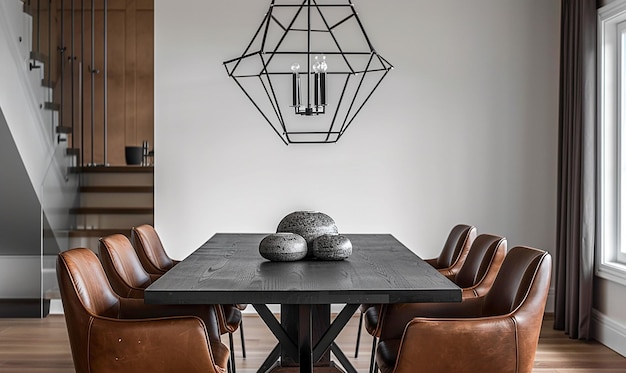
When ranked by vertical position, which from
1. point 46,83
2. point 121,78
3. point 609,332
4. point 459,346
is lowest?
point 609,332

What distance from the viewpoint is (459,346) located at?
2.38 m

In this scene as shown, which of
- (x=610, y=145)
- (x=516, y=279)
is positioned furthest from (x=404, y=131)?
(x=516, y=279)

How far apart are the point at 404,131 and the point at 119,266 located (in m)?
2.93

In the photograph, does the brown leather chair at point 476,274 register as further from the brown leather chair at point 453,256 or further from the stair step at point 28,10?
the stair step at point 28,10

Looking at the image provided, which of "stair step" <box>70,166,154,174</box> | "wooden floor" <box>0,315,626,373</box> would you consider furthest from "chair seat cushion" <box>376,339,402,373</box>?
"stair step" <box>70,166,154,174</box>

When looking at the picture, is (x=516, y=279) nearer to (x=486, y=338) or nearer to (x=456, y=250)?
(x=486, y=338)

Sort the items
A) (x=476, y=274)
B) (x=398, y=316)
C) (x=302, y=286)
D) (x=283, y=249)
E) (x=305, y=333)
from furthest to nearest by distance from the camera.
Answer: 1. (x=476, y=274)
2. (x=398, y=316)
3. (x=283, y=249)
4. (x=305, y=333)
5. (x=302, y=286)

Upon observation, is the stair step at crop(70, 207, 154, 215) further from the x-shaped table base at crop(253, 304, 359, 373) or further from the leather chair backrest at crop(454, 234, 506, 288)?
the x-shaped table base at crop(253, 304, 359, 373)

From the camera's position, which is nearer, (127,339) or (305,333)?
(127,339)

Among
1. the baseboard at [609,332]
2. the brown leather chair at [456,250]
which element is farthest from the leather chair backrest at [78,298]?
the baseboard at [609,332]

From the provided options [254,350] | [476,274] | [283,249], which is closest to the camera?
[283,249]

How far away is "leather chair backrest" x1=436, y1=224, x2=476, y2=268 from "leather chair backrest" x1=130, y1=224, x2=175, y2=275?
1562mm

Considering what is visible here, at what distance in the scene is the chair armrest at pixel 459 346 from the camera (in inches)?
93.0

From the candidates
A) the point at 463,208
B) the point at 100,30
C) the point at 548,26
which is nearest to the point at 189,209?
the point at 463,208
